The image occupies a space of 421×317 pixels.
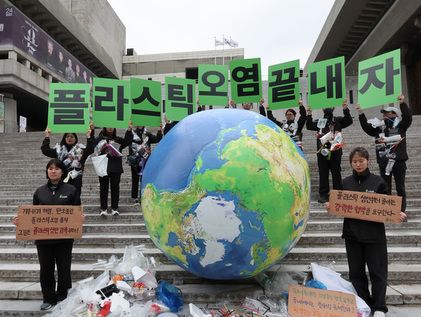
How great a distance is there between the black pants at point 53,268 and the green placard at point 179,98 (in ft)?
12.0

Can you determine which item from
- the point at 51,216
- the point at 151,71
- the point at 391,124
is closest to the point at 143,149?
the point at 51,216

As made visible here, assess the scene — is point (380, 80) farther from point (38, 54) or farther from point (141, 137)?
point (38, 54)

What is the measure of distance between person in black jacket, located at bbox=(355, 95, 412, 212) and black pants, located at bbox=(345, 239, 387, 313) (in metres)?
2.18

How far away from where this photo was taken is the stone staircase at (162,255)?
3931 millimetres

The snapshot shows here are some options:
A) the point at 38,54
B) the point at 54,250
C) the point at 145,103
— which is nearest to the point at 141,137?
the point at 145,103

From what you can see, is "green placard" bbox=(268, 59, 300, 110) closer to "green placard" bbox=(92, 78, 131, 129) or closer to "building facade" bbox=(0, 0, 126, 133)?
Answer: "green placard" bbox=(92, 78, 131, 129)

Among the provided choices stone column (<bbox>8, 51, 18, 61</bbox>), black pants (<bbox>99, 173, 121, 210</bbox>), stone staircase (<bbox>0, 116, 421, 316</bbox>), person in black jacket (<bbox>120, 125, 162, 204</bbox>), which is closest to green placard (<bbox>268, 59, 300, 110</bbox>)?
stone staircase (<bbox>0, 116, 421, 316</bbox>)

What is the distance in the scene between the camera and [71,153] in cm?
570

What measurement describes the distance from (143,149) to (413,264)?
4612 millimetres

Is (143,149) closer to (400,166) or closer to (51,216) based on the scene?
(51,216)

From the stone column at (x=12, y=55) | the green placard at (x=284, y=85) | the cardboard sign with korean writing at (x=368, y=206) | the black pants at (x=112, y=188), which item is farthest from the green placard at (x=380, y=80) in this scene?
the stone column at (x=12, y=55)

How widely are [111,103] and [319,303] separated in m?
4.57

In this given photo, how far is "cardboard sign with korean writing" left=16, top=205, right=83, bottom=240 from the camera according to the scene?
371 cm

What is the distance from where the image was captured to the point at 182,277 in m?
4.27
